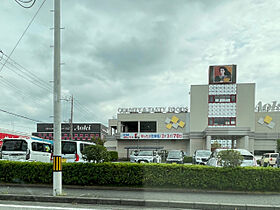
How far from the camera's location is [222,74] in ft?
141

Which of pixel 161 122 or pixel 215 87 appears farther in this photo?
pixel 161 122

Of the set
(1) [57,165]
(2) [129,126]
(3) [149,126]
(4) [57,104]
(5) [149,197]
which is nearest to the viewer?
(5) [149,197]

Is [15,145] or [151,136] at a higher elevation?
[15,145]

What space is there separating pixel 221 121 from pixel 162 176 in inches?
1411

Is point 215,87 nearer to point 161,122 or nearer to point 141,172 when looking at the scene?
point 161,122

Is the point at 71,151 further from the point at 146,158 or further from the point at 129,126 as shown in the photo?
the point at 129,126

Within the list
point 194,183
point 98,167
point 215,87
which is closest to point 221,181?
point 194,183

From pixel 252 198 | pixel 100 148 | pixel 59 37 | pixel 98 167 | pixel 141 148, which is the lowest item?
pixel 141 148

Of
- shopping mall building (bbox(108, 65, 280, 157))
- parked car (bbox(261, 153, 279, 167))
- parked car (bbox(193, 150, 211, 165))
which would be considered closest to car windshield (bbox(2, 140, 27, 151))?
parked car (bbox(193, 150, 211, 165))

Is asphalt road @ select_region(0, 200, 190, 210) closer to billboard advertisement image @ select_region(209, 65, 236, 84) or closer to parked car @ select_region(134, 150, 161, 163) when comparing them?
parked car @ select_region(134, 150, 161, 163)

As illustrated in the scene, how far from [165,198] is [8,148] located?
1223 cm

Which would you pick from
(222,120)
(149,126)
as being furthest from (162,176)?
(149,126)

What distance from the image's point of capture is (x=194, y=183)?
9.24 m

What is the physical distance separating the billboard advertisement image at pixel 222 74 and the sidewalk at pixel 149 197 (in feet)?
118
